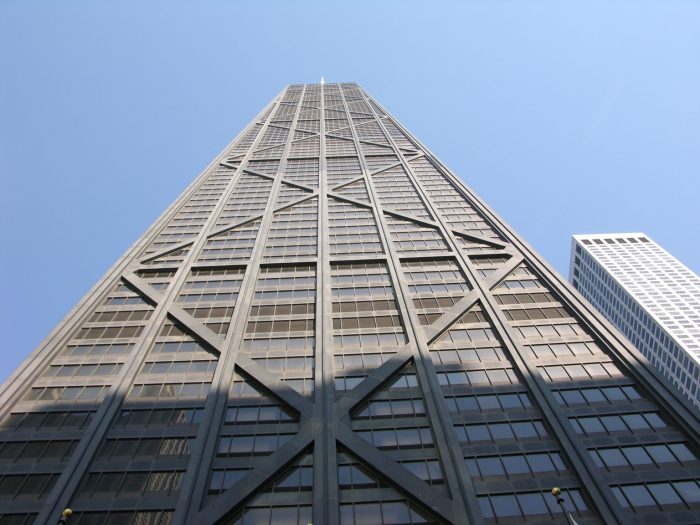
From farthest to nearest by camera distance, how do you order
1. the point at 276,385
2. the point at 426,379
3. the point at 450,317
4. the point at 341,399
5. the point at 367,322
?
1. the point at 367,322
2. the point at 450,317
3. the point at 426,379
4. the point at 276,385
5. the point at 341,399

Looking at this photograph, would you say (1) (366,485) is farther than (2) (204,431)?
No

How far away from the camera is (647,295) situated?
412 feet

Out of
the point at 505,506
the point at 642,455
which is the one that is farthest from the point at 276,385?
the point at 642,455

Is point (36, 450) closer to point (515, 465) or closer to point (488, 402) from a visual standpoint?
point (488, 402)

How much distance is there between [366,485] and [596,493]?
1112cm

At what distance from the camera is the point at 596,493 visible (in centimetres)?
2808

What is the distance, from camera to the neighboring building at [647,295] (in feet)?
374

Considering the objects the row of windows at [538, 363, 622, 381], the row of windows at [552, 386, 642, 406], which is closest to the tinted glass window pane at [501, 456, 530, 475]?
the row of windows at [552, 386, 642, 406]

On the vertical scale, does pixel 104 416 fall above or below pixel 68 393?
above

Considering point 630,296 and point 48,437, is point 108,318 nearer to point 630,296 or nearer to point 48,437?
point 48,437

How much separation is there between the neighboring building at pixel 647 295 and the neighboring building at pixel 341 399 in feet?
261

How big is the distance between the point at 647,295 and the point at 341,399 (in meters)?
112

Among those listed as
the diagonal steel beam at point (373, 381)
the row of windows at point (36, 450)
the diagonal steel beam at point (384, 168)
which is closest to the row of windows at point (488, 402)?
the diagonal steel beam at point (373, 381)

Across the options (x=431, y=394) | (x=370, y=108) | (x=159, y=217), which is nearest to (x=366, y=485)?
(x=431, y=394)
